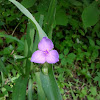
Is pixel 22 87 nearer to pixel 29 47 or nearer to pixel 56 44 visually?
pixel 29 47

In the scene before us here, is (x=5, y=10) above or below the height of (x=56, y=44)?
above

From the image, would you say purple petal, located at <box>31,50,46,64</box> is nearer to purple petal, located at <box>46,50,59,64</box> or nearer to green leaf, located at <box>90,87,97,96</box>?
purple petal, located at <box>46,50,59,64</box>

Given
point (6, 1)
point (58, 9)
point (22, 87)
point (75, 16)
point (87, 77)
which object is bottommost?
point (87, 77)

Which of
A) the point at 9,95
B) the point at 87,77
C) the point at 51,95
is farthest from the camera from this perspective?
the point at 87,77

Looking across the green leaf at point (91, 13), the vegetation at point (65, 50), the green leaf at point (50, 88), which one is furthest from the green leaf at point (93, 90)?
the green leaf at point (50, 88)

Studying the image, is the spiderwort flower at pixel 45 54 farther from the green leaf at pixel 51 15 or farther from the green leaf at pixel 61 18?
the green leaf at pixel 61 18

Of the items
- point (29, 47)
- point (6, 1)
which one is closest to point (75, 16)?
point (6, 1)

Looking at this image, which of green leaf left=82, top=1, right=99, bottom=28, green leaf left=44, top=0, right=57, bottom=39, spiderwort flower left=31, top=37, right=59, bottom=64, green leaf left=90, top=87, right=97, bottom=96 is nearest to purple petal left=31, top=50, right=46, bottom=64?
spiderwort flower left=31, top=37, right=59, bottom=64

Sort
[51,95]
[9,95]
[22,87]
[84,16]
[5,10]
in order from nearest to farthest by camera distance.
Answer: [51,95] < [22,87] < [84,16] < [9,95] < [5,10]

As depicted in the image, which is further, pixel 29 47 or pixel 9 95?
pixel 9 95
